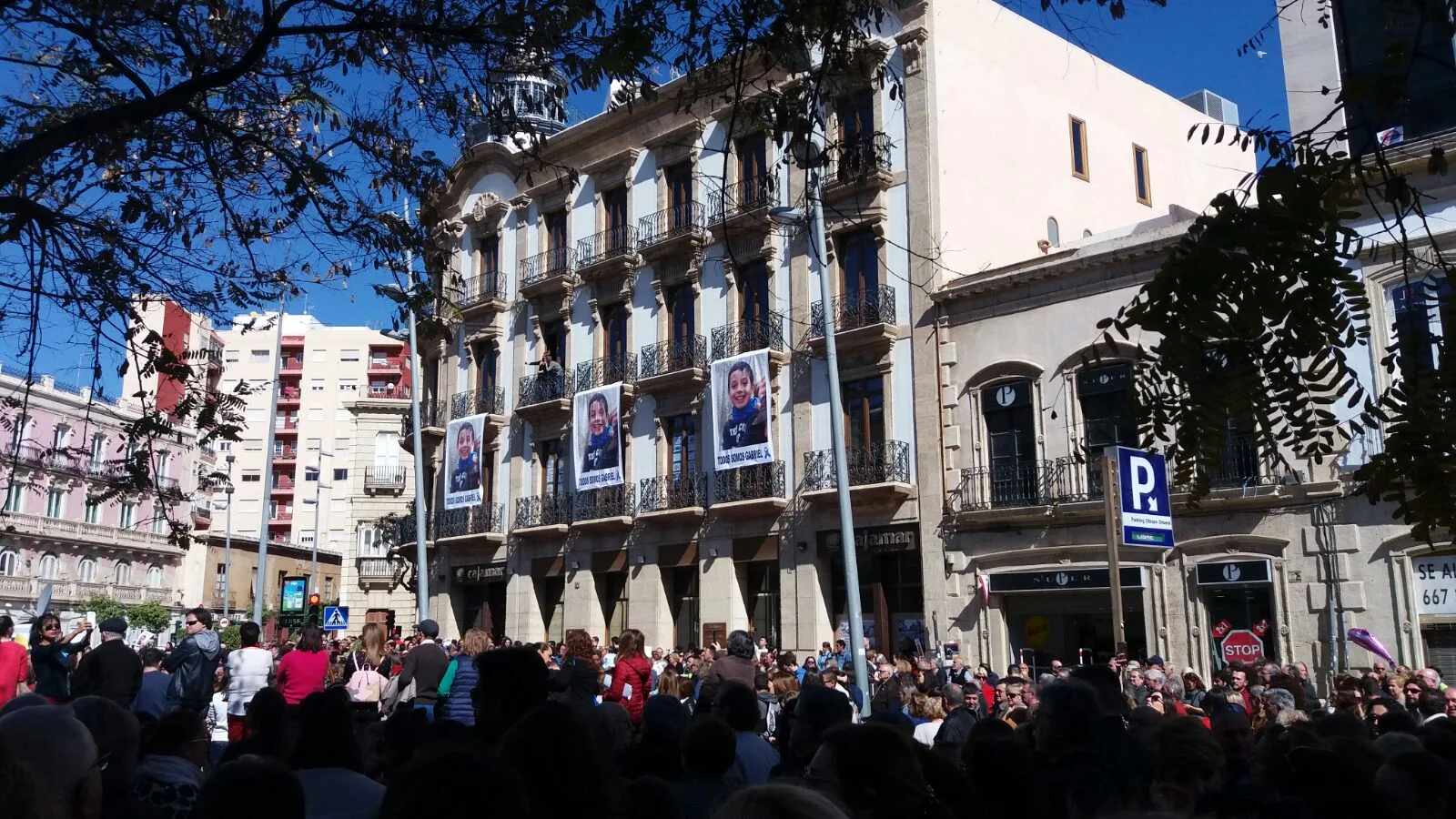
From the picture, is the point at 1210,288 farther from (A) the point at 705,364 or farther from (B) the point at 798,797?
(A) the point at 705,364

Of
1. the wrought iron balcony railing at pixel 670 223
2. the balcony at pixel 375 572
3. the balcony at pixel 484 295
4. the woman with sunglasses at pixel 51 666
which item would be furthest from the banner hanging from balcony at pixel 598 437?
the balcony at pixel 375 572

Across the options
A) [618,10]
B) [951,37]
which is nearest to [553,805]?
[618,10]

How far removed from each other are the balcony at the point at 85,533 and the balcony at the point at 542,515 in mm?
30243

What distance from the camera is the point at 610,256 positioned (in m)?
32.4

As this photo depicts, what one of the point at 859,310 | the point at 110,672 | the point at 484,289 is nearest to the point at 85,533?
the point at 484,289

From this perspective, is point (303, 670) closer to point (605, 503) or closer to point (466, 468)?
point (605, 503)

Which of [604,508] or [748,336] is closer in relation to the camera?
[748,336]

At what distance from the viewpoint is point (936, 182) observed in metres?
26.3

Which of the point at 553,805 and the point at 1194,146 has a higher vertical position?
the point at 1194,146

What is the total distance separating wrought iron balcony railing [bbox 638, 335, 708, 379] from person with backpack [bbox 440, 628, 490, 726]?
17.9 metres

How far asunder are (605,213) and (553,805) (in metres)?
30.3

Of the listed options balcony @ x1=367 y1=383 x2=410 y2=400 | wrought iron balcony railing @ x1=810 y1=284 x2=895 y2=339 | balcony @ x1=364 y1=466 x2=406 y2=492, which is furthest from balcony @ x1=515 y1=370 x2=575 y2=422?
balcony @ x1=367 y1=383 x2=410 y2=400

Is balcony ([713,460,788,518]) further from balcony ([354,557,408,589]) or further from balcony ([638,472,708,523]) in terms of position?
balcony ([354,557,408,589])

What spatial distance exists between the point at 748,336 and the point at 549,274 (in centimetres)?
779
